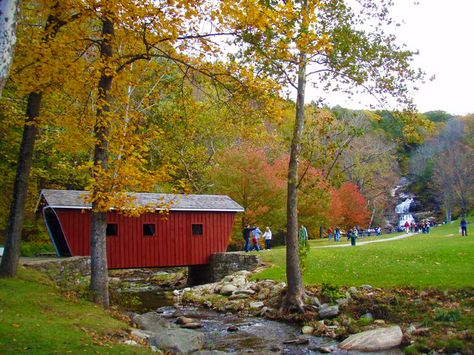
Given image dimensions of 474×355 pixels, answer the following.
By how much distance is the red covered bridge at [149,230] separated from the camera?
1967cm

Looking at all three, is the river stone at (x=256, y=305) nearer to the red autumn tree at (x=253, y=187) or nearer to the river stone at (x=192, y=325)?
the river stone at (x=192, y=325)

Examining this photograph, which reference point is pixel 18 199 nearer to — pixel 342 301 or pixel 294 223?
pixel 294 223

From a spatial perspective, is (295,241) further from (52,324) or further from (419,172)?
(419,172)

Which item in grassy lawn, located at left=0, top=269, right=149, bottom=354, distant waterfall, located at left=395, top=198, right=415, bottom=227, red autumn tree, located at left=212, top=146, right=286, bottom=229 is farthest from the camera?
distant waterfall, located at left=395, top=198, right=415, bottom=227

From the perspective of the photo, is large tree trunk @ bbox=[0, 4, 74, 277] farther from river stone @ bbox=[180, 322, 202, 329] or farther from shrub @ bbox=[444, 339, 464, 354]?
shrub @ bbox=[444, 339, 464, 354]

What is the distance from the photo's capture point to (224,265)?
21.8m

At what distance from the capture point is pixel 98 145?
11.0 m

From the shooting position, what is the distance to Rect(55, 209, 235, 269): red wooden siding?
19.8 metres

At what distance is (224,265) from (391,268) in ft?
26.7

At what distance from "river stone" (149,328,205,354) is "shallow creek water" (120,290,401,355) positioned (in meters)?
0.71

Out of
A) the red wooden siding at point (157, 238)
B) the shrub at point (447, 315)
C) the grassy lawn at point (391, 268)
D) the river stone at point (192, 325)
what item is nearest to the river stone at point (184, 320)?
the river stone at point (192, 325)

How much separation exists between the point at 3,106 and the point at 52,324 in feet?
38.4

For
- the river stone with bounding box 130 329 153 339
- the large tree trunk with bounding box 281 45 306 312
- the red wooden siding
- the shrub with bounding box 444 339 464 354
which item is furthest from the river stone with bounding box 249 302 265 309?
the shrub with bounding box 444 339 464 354

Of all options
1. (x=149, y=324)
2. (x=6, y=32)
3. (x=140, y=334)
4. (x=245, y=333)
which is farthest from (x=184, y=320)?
(x=6, y=32)
